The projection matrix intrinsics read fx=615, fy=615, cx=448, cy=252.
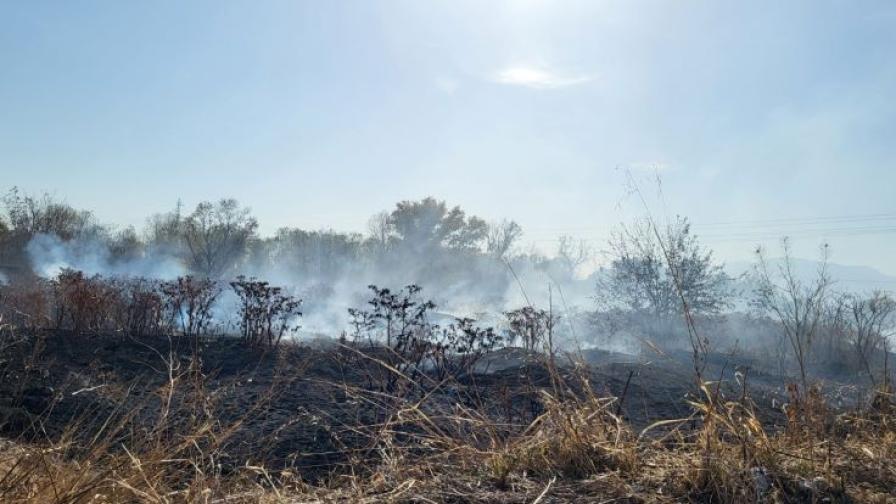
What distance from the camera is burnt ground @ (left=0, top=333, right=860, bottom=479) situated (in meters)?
4.04

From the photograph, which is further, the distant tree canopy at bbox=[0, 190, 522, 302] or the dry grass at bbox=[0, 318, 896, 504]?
the distant tree canopy at bbox=[0, 190, 522, 302]

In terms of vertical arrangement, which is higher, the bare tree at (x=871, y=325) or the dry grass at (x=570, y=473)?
the bare tree at (x=871, y=325)

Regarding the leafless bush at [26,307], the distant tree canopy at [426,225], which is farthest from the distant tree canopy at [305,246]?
the leafless bush at [26,307]

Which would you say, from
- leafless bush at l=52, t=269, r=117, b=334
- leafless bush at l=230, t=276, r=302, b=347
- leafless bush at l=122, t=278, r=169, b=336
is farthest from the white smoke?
leafless bush at l=230, t=276, r=302, b=347

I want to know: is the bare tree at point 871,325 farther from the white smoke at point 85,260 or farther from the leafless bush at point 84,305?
the white smoke at point 85,260

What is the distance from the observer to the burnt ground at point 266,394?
4045 mm

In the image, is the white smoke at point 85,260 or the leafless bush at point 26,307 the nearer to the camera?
the leafless bush at point 26,307

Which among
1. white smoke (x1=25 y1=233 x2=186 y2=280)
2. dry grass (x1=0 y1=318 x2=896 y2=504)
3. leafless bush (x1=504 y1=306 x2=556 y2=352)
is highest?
white smoke (x1=25 y1=233 x2=186 y2=280)

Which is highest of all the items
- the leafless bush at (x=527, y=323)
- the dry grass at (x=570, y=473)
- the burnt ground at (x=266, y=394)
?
the leafless bush at (x=527, y=323)

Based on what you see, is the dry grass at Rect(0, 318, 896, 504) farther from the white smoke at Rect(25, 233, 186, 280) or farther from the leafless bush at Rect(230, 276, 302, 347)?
the white smoke at Rect(25, 233, 186, 280)

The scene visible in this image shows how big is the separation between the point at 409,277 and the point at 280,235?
11238 mm

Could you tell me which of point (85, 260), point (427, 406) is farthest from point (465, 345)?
point (85, 260)

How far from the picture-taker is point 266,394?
5137mm

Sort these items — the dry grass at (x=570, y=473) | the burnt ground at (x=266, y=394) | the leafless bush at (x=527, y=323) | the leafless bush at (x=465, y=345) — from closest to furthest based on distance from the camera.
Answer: the dry grass at (x=570, y=473)
the burnt ground at (x=266, y=394)
the leafless bush at (x=527, y=323)
the leafless bush at (x=465, y=345)
